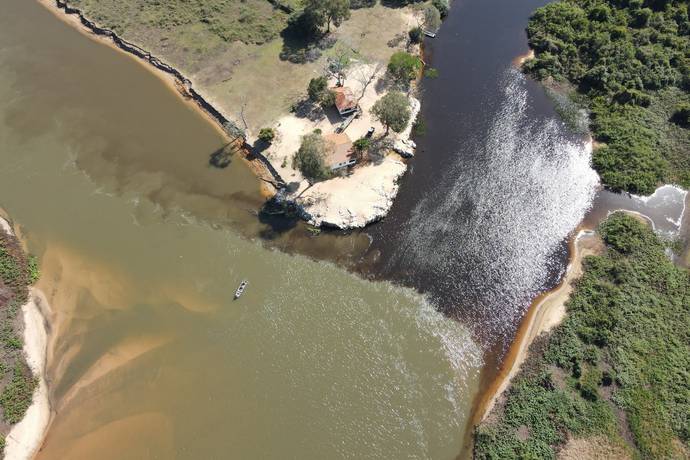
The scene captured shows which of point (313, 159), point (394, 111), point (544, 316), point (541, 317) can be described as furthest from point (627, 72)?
point (313, 159)

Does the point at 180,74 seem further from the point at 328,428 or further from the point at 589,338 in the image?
the point at 589,338

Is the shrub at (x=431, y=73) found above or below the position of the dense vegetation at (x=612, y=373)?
above

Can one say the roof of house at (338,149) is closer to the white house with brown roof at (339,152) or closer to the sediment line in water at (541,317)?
the white house with brown roof at (339,152)

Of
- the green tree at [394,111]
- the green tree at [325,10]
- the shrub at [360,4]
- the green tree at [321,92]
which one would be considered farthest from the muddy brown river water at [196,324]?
the shrub at [360,4]

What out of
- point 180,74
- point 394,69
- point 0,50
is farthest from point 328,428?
point 0,50

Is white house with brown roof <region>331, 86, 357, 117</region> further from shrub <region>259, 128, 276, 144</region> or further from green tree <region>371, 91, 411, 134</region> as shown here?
shrub <region>259, 128, 276, 144</region>

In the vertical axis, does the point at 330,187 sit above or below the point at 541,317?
above

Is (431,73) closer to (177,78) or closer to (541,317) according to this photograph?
(177,78)
